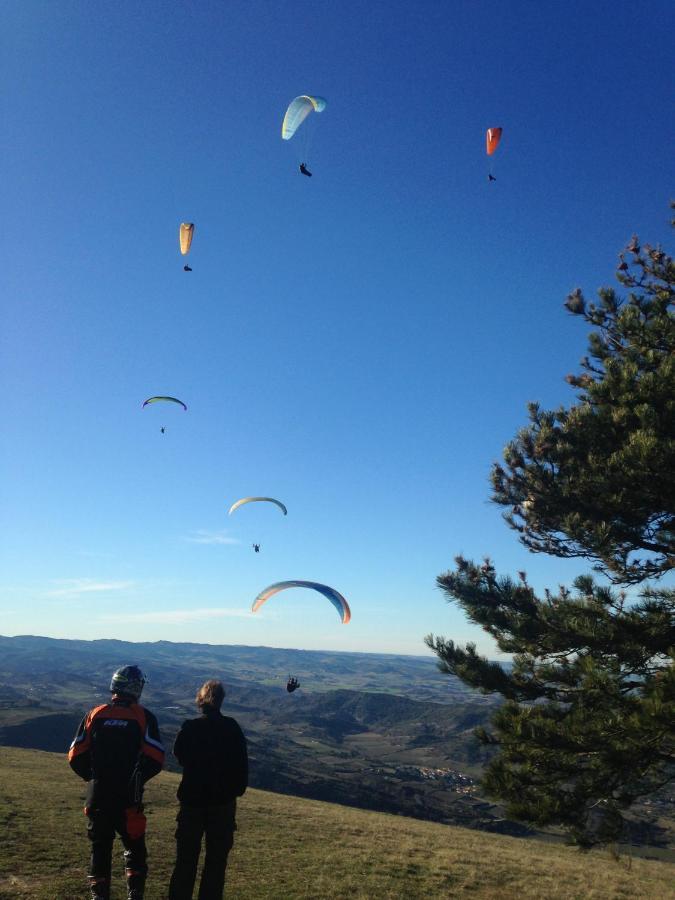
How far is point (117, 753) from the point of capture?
647 centimetres

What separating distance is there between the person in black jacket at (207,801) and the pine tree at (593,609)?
6243 mm

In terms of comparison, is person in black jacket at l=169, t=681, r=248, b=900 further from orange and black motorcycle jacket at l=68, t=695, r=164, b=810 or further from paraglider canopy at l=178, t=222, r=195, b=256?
paraglider canopy at l=178, t=222, r=195, b=256

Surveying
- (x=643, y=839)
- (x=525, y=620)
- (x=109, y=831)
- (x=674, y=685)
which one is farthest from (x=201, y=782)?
(x=643, y=839)

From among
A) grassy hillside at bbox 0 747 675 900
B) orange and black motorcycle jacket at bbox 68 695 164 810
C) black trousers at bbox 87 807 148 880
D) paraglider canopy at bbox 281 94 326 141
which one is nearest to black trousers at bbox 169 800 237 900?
black trousers at bbox 87 807 148 880

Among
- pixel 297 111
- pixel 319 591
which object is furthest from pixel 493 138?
pixel 319 591

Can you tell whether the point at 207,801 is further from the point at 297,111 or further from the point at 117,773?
the point at 297,111

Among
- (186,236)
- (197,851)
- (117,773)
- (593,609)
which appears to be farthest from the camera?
(186,236)

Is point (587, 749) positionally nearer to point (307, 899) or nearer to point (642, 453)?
point (642, 453)

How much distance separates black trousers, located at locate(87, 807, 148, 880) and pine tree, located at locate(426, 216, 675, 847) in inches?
276

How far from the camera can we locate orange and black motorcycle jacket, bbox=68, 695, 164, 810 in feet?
21.0

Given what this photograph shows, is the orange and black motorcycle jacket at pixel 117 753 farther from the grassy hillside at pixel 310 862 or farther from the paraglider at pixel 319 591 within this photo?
the paraglider at pixel 319 591

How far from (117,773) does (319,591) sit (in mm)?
12242

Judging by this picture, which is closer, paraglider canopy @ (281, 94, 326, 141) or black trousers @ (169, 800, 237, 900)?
black trousers @ (169, 800, 237, 900)

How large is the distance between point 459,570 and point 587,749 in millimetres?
5689
